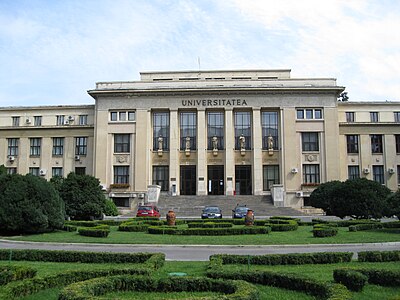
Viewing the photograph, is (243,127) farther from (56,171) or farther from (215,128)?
(56,171)

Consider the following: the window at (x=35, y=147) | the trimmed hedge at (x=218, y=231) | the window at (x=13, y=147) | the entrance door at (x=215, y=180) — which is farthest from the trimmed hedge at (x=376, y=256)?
the window at (x=13, y=147)

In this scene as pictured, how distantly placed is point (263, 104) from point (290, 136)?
4.96m

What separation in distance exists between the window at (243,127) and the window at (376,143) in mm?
14970

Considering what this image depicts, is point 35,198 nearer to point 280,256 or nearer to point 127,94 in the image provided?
point 280,256

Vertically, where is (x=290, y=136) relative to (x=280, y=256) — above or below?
above

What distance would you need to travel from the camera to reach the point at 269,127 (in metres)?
51.6

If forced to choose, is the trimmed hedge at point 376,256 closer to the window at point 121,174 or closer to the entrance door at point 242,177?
the entrance door at point 242,177

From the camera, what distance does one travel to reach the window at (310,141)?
50.9 metres

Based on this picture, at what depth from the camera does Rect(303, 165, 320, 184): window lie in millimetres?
50250

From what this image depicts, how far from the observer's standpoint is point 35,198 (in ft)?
73.7

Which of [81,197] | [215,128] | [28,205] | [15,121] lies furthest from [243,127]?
[28,205]

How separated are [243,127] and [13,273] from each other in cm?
4384

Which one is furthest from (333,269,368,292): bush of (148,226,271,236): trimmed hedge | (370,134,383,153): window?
(370,134,383,153): window

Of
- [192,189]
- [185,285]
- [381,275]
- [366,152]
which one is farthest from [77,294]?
[366,152]
